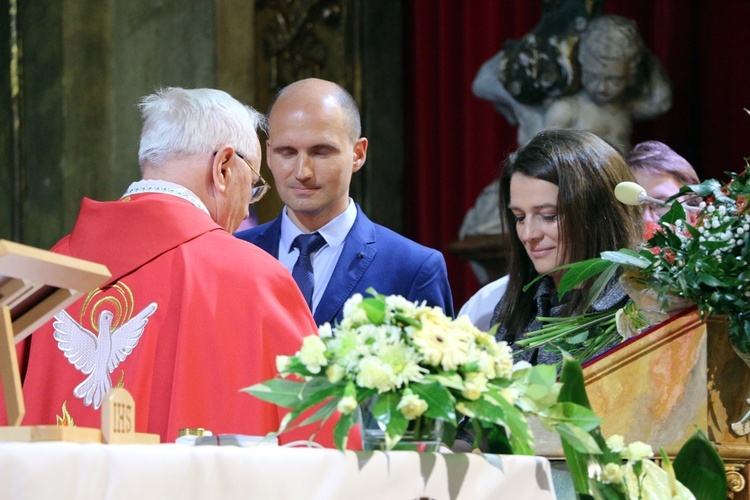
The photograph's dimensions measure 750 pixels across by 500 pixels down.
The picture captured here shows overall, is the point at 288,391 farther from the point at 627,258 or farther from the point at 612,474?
the point at 627,258

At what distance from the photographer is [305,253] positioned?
13.8 ft

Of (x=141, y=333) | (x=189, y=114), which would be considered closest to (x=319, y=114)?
(x=189, y=114)

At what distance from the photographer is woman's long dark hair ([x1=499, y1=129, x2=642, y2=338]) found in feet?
11.7

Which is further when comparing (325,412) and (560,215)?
(560,215)

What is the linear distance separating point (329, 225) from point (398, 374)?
2.20m

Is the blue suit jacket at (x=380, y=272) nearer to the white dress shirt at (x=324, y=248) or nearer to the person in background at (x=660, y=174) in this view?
the white dress shirt at (x=324, y=248)

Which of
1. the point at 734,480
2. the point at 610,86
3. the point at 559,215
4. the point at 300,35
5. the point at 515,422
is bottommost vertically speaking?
the point at 734,480

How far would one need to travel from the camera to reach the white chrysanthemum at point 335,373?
205 cm

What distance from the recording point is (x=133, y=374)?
302cm

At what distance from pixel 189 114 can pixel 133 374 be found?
721 mm

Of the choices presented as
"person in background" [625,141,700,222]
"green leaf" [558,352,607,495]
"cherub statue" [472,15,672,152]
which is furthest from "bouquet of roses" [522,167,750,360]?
"cherub statue" [472,15,672,152]

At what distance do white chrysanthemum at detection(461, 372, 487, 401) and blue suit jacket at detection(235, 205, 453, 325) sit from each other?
1993 mm

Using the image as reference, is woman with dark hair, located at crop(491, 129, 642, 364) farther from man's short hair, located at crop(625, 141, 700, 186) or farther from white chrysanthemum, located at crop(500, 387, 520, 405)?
white chrysanthemum, located at crop(500, 387, 520, 405)

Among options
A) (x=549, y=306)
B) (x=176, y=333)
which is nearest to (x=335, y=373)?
(x=176, y=333)
